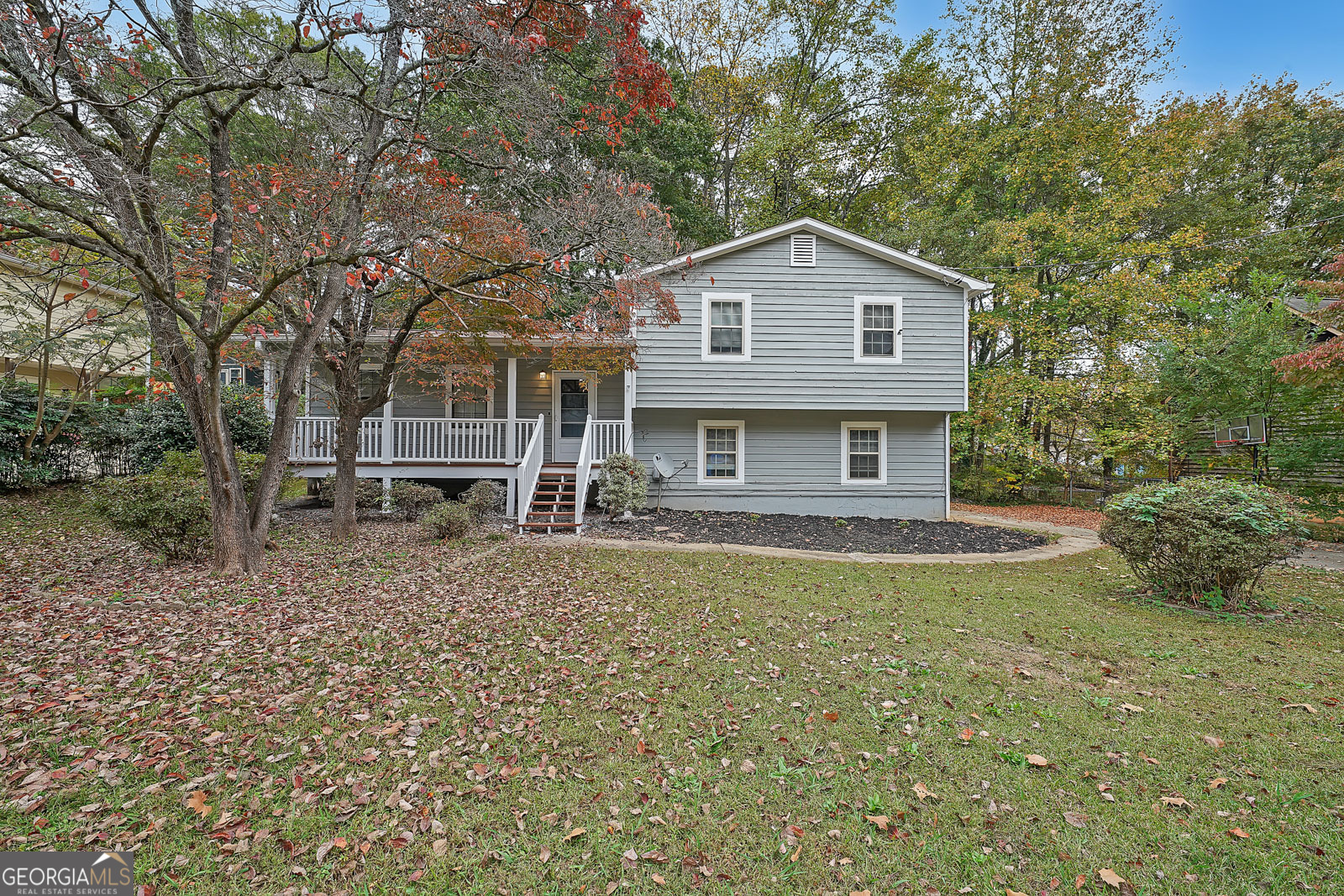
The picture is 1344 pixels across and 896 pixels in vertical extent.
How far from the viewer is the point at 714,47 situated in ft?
66.2

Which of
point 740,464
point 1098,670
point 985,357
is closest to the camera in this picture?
point 1098,670

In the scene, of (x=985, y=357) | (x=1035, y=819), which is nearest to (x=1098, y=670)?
(x=1035, y=819)

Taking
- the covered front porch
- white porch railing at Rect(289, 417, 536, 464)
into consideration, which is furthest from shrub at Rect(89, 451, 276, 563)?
white porch railing at Rect(289, 417, 536, 464)

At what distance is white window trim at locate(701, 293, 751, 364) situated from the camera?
1241cm

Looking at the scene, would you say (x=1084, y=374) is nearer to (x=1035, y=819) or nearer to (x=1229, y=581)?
(x=1229, y=581)

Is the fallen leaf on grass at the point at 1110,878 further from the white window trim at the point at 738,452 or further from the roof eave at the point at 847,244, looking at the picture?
the roof eave at the point at 847,244

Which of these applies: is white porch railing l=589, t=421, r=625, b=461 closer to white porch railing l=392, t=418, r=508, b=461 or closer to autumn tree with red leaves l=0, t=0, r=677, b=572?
white porch railing l=392, t=418, r=508, b=461

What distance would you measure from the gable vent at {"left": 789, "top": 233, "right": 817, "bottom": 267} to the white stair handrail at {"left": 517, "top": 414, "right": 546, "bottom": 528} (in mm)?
6731

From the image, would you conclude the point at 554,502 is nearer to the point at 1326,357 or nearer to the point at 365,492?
the point at 365,492

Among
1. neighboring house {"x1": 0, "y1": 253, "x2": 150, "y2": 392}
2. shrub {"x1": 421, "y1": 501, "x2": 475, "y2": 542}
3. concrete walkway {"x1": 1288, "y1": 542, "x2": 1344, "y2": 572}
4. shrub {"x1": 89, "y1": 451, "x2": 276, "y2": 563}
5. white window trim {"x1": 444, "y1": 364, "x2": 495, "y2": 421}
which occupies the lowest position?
concrete walkway {"x1": 1288, "y1": 542, "x2": 1344, "y2": 572}

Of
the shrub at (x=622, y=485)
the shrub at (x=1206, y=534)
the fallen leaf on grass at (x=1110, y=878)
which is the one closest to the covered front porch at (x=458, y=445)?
the shrub at (x=622, y=485)

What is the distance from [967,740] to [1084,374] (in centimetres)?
1880

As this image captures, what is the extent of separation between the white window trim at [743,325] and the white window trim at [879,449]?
3.14m

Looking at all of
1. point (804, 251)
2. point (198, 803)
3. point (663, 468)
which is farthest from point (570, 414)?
point (198, 803)
